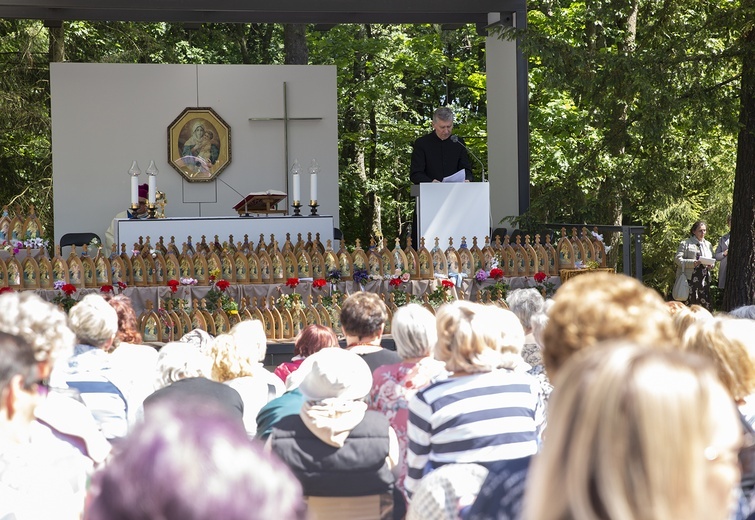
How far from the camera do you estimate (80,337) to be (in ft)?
12.7

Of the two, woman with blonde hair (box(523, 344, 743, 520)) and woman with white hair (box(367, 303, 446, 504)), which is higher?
woman with blonde hair (box(523, 344, 743, 520))

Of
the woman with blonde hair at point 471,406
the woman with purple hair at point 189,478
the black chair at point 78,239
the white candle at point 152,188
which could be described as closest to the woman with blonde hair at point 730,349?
the woman with blonde hair at point 471,406

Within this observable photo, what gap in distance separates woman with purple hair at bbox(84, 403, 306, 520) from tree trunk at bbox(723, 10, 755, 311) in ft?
33.4

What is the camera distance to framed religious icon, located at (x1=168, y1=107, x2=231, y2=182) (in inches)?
546

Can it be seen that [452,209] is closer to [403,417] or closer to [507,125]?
[507,125]

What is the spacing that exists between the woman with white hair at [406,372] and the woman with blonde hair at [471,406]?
62cm

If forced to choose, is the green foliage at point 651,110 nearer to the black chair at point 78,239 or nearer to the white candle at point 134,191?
the white candle at point 134,191

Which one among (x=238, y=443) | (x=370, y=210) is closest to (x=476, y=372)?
(x=238, y=443)

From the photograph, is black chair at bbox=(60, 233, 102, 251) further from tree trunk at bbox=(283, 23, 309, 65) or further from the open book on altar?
tree trunk at bbox=(283, 23, 309, 65)

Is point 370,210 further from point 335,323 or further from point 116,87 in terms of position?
point 335,323

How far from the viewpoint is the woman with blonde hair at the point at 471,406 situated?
2902mm

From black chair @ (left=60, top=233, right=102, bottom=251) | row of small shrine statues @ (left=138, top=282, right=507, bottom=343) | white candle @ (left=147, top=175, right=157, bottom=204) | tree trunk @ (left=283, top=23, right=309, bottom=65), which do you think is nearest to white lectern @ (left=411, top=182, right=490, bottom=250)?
row of small shrine statues @ (left=138, top=282, right=507, bottom=343)

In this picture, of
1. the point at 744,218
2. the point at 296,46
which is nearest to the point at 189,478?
the point at 744,218

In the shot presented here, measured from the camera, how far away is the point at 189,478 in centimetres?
104
